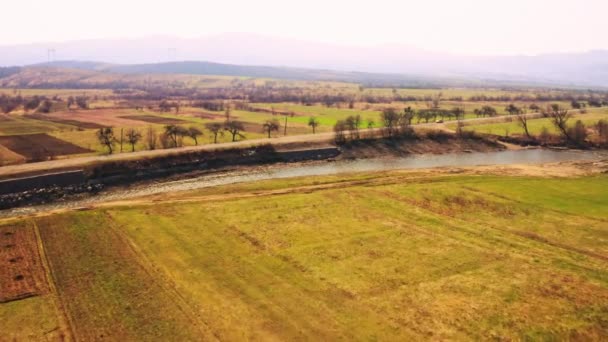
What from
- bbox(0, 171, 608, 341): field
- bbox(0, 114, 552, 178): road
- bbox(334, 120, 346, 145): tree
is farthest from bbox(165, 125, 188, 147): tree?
bbox(334, 120, 346, 145): tree

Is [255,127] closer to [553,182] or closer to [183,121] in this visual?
[183,121]

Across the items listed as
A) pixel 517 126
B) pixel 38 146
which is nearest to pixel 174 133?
pixel 38 146

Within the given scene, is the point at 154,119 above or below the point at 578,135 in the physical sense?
below

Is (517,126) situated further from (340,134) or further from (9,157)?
(9,157)

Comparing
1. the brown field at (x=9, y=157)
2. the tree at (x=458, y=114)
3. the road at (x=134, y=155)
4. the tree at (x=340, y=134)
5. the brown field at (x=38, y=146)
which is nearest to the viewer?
the road at (x=134, y=155)

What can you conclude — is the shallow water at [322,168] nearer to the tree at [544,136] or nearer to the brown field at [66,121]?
the tree at [544,136]

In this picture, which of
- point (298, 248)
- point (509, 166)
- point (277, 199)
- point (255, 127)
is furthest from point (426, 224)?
point (255, 127)

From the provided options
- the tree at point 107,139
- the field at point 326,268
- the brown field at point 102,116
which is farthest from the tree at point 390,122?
the brown field at point 102,116
